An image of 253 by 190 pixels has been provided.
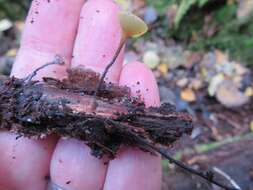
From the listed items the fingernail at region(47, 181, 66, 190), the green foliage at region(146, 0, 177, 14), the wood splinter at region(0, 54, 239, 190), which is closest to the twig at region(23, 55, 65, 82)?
the wood splinter at region(0, 54, 239, 190)

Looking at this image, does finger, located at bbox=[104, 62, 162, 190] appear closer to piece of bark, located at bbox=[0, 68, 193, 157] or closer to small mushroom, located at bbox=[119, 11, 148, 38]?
piece of bark, located at bbox=[0, 68, 193, 157]

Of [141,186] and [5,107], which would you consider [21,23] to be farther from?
[141,186]

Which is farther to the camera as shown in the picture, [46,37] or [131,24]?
[46,37]

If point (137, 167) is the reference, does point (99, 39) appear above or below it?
above

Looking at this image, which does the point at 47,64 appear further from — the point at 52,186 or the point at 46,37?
the point at 52,186

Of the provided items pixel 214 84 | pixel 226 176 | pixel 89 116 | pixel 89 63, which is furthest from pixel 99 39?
pixel 214 84

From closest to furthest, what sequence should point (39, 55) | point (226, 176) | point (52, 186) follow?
1. point (52, 186)
2. point (39, 55)
3. point (226, 176)

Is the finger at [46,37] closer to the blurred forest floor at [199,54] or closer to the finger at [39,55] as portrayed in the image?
the finger at [39,55]
